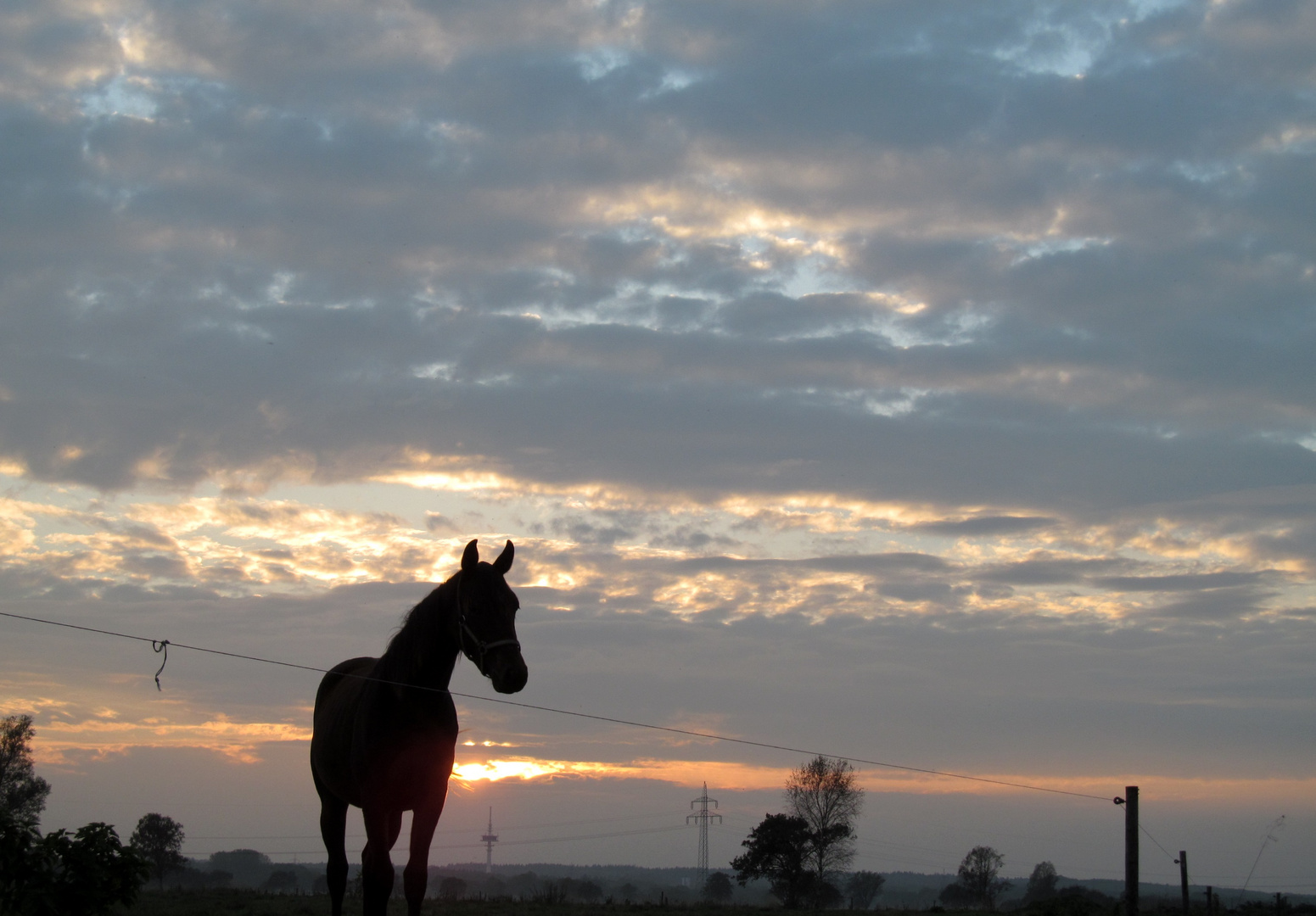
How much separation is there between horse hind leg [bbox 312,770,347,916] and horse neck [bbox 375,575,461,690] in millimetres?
2701

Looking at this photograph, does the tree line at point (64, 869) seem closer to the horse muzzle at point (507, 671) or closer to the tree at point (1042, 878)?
the horse muzzle at point (507, 671)

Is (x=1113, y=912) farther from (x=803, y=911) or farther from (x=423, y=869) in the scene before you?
(x=423, y=869)

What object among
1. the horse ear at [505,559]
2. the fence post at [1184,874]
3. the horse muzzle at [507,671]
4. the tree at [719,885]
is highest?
the horse ear at [505,559]

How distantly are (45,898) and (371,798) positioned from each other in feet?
6.92

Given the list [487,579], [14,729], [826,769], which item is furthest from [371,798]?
[14,729]

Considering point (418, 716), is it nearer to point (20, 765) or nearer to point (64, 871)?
point (64, 871)

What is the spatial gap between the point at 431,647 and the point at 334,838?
331 centimetres

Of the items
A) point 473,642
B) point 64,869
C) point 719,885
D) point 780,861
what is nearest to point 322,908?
point 64,869

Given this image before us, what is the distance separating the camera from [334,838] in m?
9.62

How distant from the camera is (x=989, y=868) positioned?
69.3 meters

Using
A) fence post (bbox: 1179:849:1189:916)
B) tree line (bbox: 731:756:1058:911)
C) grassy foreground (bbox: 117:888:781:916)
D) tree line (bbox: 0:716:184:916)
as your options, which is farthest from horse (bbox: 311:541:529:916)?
tree line (bbox: 731:756:1058:911)

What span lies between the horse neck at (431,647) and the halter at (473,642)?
19 cm

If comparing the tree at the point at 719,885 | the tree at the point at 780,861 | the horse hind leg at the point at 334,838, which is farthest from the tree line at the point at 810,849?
the horse hind leg at the point at 334,838

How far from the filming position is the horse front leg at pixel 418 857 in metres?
7.41
